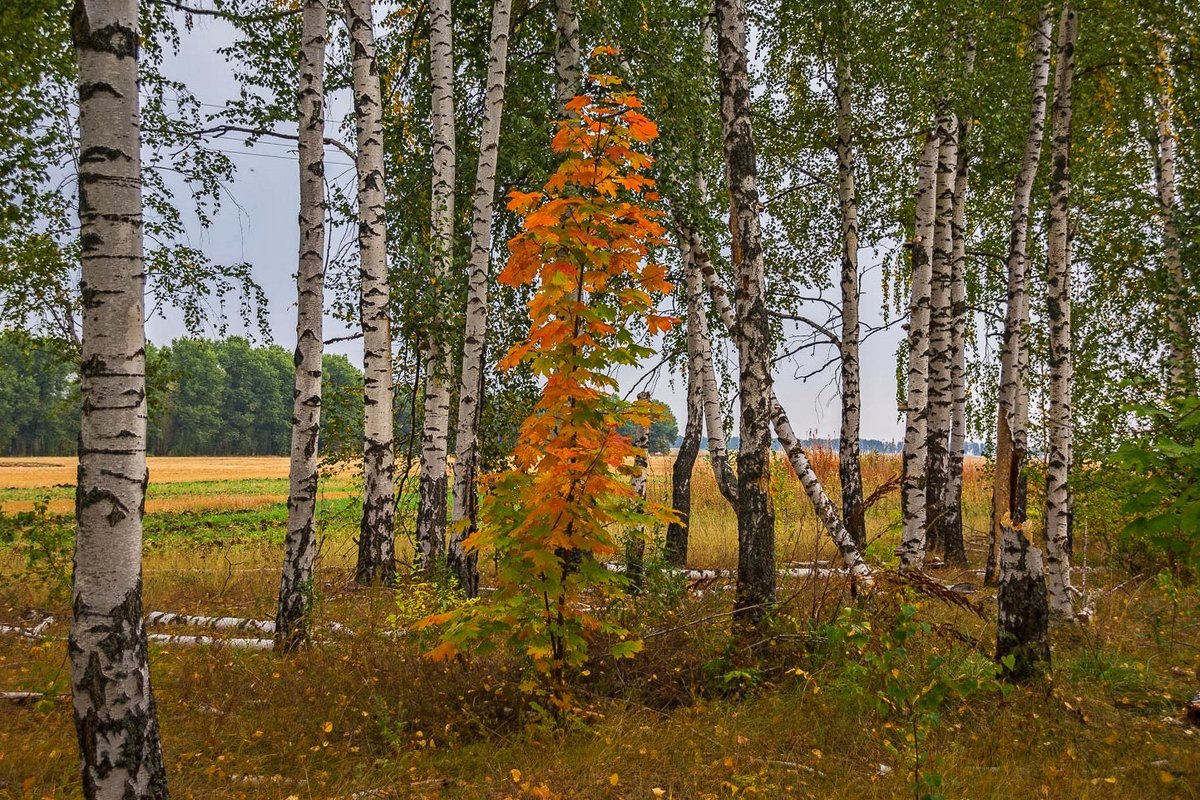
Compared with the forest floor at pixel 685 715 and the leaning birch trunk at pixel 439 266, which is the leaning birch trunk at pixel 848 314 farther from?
the leaning birch trunk at pixel 439 266

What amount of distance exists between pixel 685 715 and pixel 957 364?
8.16 meters

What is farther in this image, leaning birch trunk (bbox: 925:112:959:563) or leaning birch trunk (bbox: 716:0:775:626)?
leaning birch trunk (bbox: 925:112:959:563)

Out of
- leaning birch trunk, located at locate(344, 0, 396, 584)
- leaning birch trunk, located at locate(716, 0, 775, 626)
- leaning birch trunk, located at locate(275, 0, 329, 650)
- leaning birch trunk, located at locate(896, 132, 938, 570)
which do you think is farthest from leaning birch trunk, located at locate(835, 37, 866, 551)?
leaning birch trunk, located at locate(275, 0, 329, 650)

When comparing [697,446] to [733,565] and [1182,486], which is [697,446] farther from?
[1182,486]

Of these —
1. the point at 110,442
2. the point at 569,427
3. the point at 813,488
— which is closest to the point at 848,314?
the point at 813,488

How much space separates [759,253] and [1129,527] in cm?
309

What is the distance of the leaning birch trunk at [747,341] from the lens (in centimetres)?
525

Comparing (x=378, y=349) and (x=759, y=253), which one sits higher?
(x=759, y=253)

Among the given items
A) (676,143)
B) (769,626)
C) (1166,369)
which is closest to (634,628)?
(769,626)

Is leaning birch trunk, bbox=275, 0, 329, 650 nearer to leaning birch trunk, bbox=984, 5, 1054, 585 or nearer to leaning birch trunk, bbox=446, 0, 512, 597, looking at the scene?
leaning birch trunk, bbox=446, 0, 512, 597

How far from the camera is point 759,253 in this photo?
18.1ft

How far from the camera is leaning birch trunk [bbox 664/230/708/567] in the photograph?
866 cm

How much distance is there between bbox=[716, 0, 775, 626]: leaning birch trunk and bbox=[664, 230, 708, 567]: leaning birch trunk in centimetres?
302

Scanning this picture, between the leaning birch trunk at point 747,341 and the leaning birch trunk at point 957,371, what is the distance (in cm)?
557
